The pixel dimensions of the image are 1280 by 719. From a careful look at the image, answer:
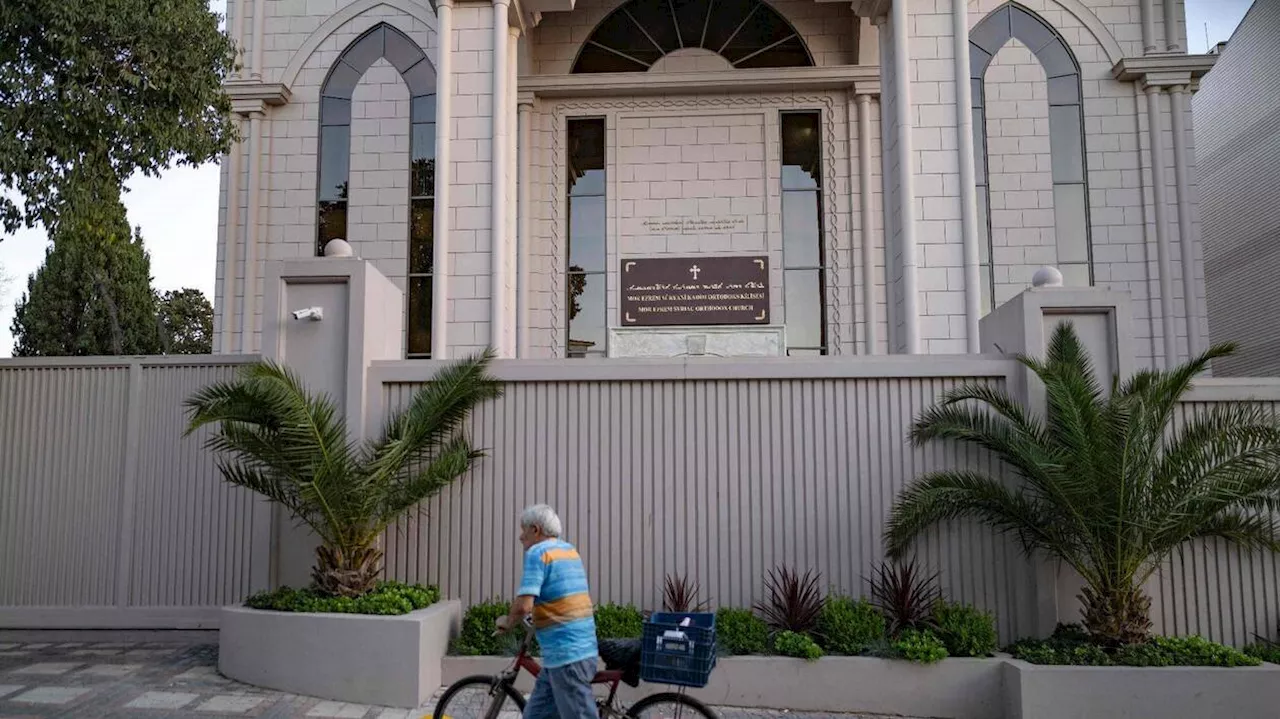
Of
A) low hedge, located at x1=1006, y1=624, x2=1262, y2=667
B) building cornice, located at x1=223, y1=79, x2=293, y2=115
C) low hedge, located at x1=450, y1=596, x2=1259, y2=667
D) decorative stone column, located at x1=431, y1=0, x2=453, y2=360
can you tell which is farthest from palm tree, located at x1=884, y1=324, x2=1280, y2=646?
building cornice, located at x1=223, y1=79, x2=293, y2=115

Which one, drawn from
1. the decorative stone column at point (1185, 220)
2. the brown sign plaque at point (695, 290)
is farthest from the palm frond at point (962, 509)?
the decorative stone column at point (1185, 220)

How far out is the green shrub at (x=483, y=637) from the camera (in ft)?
26.9

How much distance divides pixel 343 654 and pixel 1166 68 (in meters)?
14.5

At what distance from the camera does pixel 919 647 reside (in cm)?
771

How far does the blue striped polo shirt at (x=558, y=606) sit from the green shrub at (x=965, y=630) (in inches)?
151

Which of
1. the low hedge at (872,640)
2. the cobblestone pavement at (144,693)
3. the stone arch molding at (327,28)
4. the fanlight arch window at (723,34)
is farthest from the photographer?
the stone arch molding at (327,28)

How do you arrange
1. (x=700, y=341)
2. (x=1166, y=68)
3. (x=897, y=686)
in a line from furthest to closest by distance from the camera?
(x=1166, y=68) < (x=700, y=341) < (x=897, y=686)

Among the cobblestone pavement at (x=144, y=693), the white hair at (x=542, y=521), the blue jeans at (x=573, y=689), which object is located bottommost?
the cobblestone pavement at (x=144, y=693)

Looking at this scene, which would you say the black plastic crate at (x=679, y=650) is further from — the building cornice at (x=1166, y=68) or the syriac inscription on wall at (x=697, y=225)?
the building cornice at (x=1166, y=68)

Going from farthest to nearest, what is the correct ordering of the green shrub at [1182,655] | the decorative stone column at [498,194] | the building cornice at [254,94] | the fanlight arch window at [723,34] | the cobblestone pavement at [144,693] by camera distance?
the fanlight arch window at [723,34], the building cornice at [254,94], the decorative stone column at [498,194], the green shrub at [1182,655], the cobblestone pavement at [144,693]

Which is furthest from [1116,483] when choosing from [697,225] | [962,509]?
[697,225]

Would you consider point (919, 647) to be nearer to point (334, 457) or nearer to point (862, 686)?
point (862, 686)

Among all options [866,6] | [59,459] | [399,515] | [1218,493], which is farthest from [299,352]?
Result: [866,6]

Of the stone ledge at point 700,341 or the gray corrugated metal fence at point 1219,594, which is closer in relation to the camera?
the gray corrugated metal fence at point 1219,594
